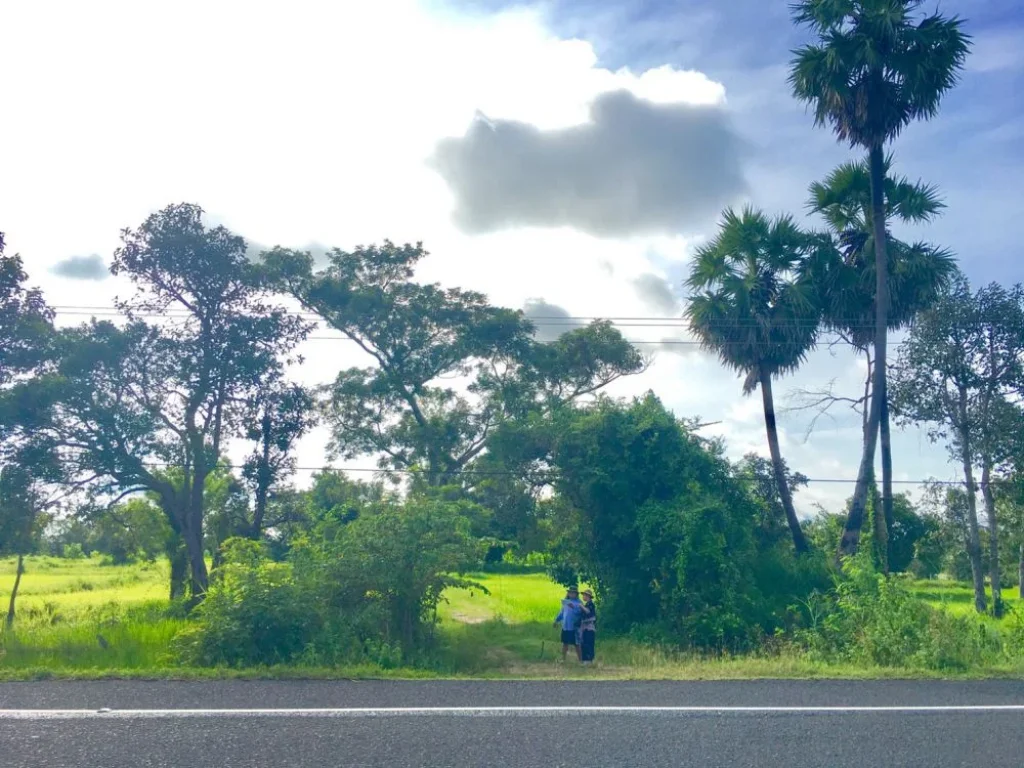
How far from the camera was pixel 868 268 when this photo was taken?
924 inches

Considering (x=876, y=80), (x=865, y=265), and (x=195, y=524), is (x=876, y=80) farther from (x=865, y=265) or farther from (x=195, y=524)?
(x=195, y=524)

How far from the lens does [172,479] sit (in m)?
26.4

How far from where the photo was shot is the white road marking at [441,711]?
8367mm

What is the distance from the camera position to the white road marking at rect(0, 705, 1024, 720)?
8.37 metres

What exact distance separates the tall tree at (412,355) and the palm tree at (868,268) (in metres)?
12.4

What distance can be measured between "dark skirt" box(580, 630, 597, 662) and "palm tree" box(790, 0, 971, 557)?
9.93 metres

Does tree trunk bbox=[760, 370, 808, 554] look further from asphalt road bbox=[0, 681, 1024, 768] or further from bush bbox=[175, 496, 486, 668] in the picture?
asphalt road bbox=[0, 681, 1024, 768]

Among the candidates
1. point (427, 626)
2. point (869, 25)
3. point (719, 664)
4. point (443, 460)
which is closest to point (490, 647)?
point (427, 626)

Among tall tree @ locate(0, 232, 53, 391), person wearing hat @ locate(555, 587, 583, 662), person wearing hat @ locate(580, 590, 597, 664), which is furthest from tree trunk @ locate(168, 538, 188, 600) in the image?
person wearing hat @ locate(580, 590, 597, 664)

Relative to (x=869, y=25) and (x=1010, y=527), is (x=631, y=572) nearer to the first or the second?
(x=869, y=25)

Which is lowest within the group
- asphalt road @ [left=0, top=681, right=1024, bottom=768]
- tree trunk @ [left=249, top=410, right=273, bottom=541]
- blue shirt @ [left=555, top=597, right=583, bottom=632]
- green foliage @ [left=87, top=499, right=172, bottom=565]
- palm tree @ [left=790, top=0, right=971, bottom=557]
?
asphalt road @ [left=0, top=681, right=1024, bottom=768]

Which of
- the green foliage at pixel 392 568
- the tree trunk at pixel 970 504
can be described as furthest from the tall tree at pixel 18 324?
the tree trunk at pixel 970 504

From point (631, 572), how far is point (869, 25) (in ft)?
46.9

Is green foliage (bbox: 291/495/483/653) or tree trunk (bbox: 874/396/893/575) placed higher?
tree trunk (bbox: 874/396/893/575)
